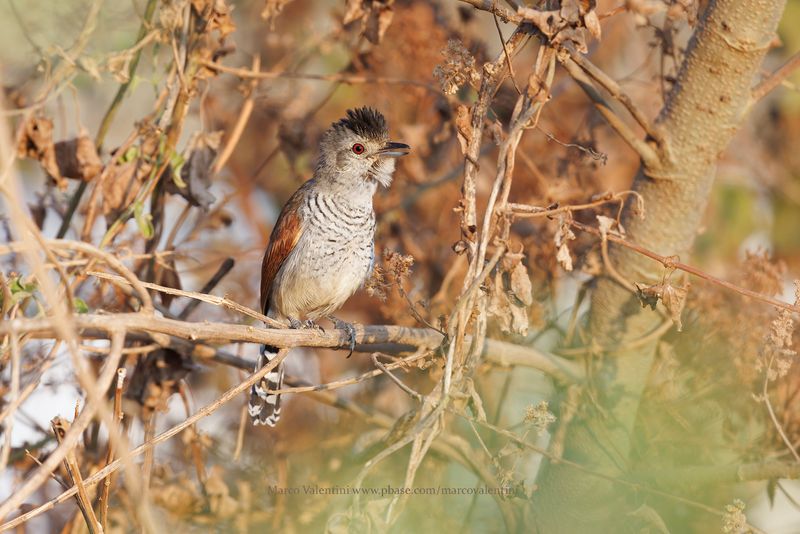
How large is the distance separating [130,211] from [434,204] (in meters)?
1.91

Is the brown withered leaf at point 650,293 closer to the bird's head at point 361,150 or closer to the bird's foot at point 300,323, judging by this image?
the bird's head at point 361,150

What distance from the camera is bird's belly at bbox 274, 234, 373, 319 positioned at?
403 centimetres

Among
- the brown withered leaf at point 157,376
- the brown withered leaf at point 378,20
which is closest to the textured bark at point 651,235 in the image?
the brown withered leaf at point 378,20

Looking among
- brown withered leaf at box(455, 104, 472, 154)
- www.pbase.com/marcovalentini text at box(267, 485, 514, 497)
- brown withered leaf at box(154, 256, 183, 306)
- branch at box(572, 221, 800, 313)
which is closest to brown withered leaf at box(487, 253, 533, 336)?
branch at box(572, 221, 800, 313)

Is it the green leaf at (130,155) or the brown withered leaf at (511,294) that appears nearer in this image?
the brown withered leaf at (511,294)

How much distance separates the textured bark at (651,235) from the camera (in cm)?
297

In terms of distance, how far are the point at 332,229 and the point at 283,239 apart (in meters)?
Result: 0.26

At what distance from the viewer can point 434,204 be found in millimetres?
4770

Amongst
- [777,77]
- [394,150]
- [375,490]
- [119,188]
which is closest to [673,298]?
[777,77]

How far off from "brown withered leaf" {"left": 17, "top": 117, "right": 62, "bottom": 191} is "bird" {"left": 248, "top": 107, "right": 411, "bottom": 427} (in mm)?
1173

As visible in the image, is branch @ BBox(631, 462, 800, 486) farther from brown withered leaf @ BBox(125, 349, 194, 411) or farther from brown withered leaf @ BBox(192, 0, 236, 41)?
brown withered leaf @ BBox(192, 0, 236, 41)

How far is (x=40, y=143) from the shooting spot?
10.7 feet

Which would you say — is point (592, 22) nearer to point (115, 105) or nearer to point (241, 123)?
point (241, 123)

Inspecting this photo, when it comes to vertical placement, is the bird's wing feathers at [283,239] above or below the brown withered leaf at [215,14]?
below
